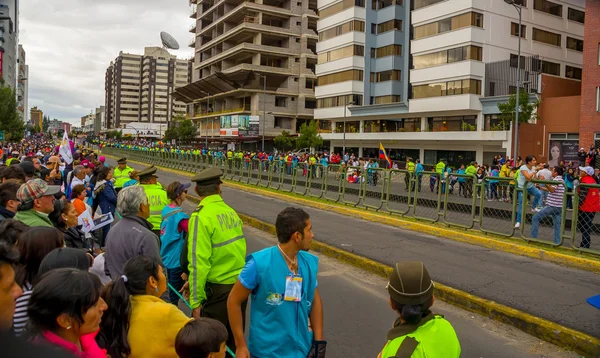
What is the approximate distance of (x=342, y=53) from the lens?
177ft

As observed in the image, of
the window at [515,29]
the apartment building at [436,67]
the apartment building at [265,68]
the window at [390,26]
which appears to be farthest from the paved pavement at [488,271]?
the apartment building at [265,68]

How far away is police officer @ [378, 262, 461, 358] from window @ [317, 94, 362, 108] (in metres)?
51.3

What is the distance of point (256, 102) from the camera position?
67312mm

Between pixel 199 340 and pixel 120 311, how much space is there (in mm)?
689

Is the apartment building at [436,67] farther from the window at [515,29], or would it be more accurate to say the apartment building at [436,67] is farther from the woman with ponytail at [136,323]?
the woman with ponytail at [136,323]

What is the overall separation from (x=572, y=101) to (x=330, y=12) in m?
29.4

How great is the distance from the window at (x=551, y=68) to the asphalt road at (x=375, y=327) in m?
42.0

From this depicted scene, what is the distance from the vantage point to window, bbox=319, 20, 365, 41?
5241 centimetres

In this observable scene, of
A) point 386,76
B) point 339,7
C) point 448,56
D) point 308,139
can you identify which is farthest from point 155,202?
point 339,7

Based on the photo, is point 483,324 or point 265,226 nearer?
point 483,324

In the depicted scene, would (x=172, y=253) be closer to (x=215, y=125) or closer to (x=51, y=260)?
(x=51, y=260)

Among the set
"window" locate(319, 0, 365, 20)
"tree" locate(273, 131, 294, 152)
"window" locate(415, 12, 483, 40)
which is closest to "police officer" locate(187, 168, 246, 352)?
"window" locate(415, 12, 483, 40)

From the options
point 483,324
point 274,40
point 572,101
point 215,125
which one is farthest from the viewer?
point 215,125

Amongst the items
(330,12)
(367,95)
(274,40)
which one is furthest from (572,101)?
(274,40)
